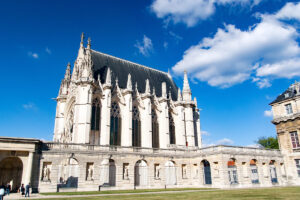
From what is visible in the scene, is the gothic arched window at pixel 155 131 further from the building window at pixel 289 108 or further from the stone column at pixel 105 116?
the building window at pixel 289 108

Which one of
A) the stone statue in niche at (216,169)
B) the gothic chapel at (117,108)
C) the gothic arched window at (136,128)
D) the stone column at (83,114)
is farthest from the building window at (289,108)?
the stone column at (83,114)

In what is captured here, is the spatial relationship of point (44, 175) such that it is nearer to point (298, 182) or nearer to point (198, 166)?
point (198, 166)

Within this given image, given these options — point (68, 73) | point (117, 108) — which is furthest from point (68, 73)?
point (117, 108)

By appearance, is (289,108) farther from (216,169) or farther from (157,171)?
(157,171)

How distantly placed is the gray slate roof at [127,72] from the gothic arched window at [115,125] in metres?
4.37

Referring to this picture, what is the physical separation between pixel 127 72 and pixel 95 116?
12.3 metres

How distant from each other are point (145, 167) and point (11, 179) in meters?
13.9

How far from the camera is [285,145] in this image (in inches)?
1400

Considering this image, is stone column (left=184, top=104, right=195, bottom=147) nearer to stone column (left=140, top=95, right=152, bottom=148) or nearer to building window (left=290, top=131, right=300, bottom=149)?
stone column (left=140, top=95, right=152, bottom=148)

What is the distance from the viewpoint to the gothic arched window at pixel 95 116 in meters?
34.5

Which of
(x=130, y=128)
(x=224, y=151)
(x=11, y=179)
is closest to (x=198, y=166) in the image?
(x=224, y=151)

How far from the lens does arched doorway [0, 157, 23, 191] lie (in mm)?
23938

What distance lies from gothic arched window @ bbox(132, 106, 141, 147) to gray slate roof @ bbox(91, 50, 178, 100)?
4.58 metres

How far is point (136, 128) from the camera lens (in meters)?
38.7
